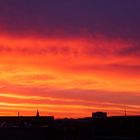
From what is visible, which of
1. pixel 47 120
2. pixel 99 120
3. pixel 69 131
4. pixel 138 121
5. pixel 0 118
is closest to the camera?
pixel 138 121

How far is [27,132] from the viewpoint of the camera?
82688 mm

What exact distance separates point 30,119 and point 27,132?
56094 mm

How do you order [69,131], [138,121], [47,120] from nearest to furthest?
[138,121], [69,131], [47,120]

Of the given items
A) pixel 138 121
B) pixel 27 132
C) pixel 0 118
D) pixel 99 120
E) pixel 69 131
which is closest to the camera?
pixel 27 132

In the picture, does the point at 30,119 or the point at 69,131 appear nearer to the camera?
the point at 69,131

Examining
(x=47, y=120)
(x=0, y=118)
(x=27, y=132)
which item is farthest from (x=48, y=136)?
(x=0, y=118)

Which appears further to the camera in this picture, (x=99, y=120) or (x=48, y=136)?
(x=99, y=120)

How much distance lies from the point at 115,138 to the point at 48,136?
46.8ft

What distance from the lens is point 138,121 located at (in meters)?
88.5

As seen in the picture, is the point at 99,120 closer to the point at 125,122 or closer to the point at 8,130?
the point at 125,122

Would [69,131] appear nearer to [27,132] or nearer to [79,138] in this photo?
[79,138]

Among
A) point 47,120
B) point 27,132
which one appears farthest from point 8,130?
point 47,120

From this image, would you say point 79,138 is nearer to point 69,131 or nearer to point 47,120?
point 69,131

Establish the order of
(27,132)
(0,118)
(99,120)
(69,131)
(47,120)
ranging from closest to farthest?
(27,132)
(99,120)
(69,131)
(47,120)
(0,118)
